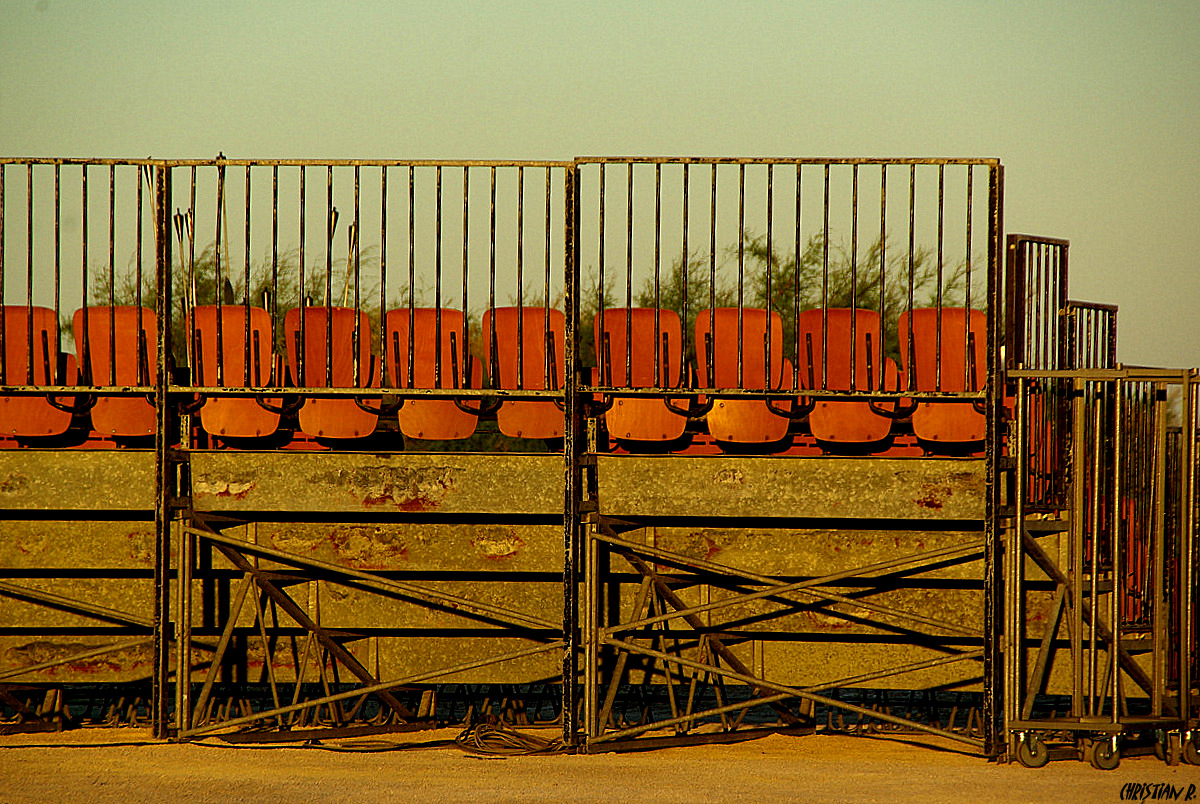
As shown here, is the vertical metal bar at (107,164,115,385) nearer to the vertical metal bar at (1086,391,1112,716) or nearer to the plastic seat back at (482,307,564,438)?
the plastic seat back at (482,307,564,438)

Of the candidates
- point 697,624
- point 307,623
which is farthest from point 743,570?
point 307,623

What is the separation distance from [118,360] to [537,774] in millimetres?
4493

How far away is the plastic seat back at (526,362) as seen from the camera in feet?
32.0

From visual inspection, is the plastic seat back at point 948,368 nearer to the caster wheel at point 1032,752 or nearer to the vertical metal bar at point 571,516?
the caster wheel at point 1032,752

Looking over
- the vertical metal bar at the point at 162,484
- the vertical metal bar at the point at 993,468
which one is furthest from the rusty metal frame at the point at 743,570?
the vertical metal bar at the point at 162,484

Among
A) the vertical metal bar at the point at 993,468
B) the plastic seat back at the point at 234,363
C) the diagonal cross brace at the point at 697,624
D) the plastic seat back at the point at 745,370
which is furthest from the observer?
the diagonal cross brace at the point at 697,624

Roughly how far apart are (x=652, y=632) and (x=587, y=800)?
2822 millimetres

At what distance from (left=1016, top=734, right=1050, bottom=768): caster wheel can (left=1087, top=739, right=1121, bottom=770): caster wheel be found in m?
0.31

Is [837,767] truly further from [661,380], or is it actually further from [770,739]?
[661,380]

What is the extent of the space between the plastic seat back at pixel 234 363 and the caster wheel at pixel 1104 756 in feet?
20.1

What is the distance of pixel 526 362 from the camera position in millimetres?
10000

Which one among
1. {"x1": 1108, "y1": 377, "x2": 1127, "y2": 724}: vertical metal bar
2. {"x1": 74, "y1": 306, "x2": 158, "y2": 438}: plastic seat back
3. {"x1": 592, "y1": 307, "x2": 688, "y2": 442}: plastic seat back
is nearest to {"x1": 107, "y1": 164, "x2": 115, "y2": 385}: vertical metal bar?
{"x1": 74, "y1": 306, "x2": 158, "y2": 438}: plastic seat back

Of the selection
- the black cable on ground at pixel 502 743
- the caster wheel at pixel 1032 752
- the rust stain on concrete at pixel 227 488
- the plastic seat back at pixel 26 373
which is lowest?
the black cable on ground at pixel 502 743

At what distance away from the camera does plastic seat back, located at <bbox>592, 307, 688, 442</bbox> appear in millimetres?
9359
